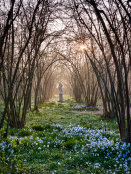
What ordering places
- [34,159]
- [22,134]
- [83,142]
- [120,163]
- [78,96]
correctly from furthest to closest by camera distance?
[78,96] < [22,134] < [83,142] < [34,159] < [120,163]

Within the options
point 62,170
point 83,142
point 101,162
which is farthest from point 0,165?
point 83,142

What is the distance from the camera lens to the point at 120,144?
13.0 ft

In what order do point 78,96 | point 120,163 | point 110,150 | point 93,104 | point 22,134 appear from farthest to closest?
point 78,96, point 93,104, point 22,134, point 110,150, point 120,163

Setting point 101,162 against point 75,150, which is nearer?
point 101,162

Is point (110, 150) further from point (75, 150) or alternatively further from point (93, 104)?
point (93, 104)

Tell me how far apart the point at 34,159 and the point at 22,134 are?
2055mm

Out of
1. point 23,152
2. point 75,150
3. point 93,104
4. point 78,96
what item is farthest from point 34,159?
point 78,96

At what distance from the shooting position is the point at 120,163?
3152 millimetres

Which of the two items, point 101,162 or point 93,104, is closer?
point 101,162

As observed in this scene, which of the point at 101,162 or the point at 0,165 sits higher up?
the point at 0,165

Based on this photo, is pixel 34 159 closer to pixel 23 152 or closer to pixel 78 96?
pixel 23 152

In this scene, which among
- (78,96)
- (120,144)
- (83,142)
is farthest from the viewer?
(78,96)

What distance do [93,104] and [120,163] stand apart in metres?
11.0

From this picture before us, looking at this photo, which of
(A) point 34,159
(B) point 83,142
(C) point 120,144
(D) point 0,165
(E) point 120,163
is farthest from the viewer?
(B) point 83,142
